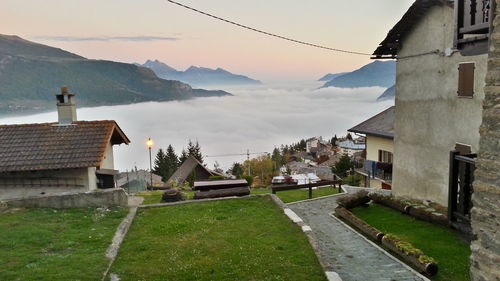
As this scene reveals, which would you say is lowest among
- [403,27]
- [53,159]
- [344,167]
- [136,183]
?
[136,183]

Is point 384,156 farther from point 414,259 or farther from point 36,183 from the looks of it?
point 36,183

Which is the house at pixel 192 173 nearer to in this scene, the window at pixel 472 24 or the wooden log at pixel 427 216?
the wooden log at pixel 427 216

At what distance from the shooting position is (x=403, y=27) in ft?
64.1

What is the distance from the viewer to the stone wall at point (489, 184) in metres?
5.12

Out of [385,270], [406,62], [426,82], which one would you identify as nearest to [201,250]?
[385,270]

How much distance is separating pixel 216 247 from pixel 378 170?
21.9 m

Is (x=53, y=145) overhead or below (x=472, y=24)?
below

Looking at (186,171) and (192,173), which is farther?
(186,171)

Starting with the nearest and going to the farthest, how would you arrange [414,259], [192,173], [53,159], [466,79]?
[414,259], [466,79], [53,159], [192,173]

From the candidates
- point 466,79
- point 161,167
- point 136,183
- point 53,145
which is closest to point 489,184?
point 466,79

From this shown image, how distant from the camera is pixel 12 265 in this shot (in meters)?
9.20

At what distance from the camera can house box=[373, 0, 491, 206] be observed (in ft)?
50.5

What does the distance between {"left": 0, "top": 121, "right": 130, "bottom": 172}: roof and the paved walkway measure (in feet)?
35.1

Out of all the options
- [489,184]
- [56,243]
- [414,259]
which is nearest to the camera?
[489,184]
